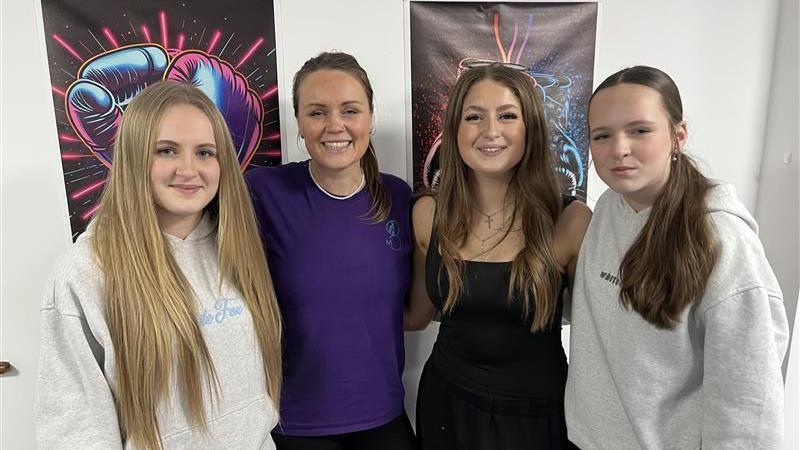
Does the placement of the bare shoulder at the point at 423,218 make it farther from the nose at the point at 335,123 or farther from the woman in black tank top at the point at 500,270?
the nose at the point at 335,123

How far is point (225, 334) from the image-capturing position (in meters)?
1.26

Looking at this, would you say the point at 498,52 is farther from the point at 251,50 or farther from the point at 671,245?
the point at 671,245

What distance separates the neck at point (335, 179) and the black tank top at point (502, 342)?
0.40 m

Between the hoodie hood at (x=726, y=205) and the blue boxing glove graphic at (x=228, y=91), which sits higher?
the blue boxing glove graphic at (x=228, y=91)

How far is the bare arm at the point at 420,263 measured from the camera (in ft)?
5.54

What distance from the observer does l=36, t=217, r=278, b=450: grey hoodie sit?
109 centimetres

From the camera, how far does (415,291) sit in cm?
175

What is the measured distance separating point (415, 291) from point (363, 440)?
1.63ft

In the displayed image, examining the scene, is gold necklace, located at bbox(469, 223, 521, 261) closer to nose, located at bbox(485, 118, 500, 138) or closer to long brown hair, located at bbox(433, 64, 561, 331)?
long brown hair, located at bbox(433, 64, 561, 331)

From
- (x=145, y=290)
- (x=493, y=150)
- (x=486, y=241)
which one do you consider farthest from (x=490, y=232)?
(x=145, y=290)

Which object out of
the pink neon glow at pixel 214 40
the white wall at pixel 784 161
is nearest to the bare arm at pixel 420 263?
the pink neon glow at pixel 214 40

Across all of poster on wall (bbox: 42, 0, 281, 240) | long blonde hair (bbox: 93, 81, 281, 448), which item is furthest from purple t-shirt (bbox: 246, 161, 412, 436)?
poster on wall (bbox: 42, 0, 281, 240)

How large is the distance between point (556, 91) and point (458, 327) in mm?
993

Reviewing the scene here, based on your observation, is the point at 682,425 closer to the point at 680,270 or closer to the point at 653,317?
the point at 653,317
